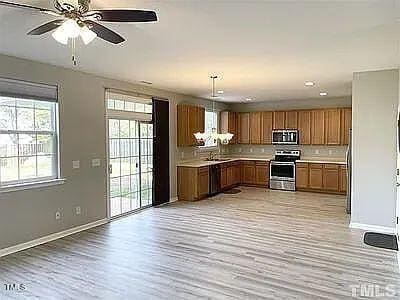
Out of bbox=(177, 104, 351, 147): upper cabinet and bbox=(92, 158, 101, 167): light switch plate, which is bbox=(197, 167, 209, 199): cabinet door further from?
bbox=(92, 158, 101, 167): light switch plate

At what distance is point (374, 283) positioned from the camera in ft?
11.3

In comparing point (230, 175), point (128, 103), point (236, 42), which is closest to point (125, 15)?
point (236, 42)

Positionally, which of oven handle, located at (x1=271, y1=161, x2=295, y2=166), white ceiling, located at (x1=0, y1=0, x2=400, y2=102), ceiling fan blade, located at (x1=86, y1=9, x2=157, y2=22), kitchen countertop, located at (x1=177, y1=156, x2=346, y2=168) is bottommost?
oven handle, located at (x1=271, y1=161, x2=295, y2=166)

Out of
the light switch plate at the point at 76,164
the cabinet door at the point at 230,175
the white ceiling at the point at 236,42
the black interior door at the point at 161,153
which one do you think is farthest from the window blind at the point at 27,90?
the cabinet door at the point at 230,175

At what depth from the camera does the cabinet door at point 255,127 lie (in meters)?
10.2

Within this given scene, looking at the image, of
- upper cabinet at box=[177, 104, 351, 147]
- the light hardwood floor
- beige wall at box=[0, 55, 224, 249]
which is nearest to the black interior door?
upper cabinet at box=[177, 104, 351, 147]

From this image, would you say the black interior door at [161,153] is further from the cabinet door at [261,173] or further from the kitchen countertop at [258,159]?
the cabinet door at [261,173]

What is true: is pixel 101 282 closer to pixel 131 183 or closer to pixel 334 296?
pixel 334 296

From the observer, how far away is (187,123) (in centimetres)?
809

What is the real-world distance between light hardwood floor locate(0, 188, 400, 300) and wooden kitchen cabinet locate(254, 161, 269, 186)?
3536mm

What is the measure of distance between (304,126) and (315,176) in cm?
147

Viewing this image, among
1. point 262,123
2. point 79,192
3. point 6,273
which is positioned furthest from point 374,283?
point 262,123

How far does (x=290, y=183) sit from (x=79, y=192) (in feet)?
19.7

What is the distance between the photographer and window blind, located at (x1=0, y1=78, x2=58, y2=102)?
437 cm
